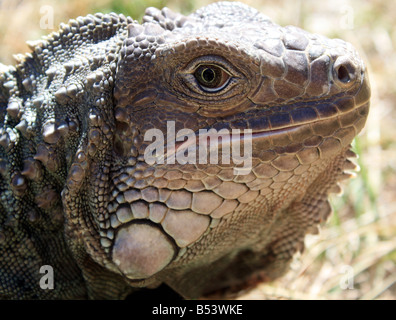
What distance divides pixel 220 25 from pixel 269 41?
440mm

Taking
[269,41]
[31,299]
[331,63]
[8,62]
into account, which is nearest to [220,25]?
[269,41]

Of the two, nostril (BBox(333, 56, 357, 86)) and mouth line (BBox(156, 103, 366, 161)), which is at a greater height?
nostril (BBox(333, 56, 357, 86))

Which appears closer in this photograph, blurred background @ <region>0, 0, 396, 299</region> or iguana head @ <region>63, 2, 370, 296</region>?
iguana head @ <region>63, 2, 370, 296</region>

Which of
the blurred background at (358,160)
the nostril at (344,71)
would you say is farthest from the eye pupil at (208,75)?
the blurred background at (358,160)

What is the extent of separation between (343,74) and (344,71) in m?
0.02

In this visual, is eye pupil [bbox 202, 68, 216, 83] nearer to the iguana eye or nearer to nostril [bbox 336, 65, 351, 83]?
the iguana eye

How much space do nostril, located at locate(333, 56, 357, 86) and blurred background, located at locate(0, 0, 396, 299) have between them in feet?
5.72

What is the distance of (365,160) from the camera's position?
6.28 m

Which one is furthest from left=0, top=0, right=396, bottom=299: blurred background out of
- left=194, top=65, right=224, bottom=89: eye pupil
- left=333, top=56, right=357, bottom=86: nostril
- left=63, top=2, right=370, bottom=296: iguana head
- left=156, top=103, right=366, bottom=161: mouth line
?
left=194, top=65, right=224, bottom=89: eye pupil

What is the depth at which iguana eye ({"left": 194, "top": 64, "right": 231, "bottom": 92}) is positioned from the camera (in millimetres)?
3109

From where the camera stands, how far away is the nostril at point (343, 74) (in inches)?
122

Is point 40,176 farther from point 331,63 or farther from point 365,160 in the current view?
point 365,160

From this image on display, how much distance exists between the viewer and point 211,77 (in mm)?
3121

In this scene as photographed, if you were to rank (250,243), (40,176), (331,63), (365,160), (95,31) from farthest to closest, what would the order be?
(365,160)
(250,243)
(95,31)
(40,176)
(331,63)
